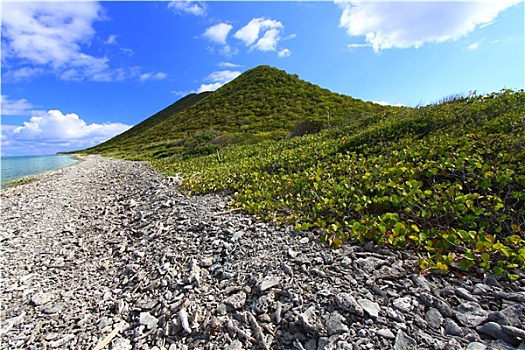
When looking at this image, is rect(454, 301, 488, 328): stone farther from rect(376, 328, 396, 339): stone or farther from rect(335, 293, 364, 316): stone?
rect(335, 293, 364, 316): stone

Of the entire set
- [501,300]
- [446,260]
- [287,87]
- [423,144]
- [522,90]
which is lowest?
[501,300]

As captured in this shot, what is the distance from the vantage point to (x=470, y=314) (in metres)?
2.17

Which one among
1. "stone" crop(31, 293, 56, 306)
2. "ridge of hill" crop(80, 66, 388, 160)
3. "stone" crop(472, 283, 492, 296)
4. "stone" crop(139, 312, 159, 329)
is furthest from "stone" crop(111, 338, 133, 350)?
"ridge of hill" crop(80, 66, 388, 160)

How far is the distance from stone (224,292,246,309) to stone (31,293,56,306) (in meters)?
3.10

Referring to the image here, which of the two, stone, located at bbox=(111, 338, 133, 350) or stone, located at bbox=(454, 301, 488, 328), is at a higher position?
stone, located at bbox=(454, 301, 488, 328)

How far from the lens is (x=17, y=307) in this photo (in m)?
3.84

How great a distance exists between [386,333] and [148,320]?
2.67m

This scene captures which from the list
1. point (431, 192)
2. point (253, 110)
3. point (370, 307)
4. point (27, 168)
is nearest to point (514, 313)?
point (370, 307)

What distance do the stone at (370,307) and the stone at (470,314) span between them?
0.64 meters

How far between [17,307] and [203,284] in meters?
3.06

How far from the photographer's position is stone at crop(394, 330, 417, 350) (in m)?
2.00

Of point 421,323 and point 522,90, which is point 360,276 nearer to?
point 421,323

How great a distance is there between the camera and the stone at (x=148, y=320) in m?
2.98

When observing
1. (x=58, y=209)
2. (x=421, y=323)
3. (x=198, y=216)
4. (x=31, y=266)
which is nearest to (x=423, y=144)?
(x=421, y=323)
